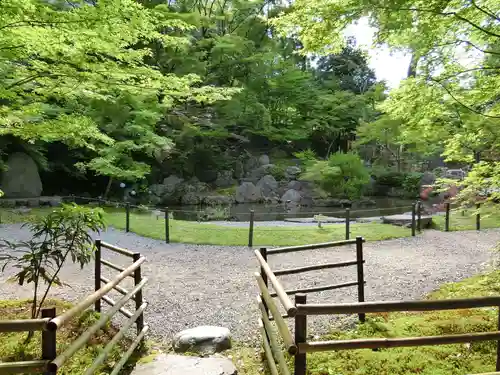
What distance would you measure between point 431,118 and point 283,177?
19.4m

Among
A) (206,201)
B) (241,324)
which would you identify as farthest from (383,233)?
(206,201)

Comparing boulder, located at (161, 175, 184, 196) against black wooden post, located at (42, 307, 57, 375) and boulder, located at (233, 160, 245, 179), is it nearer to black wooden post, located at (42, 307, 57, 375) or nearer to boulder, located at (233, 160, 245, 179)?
boulder, located at (233, 160, 245, 179)

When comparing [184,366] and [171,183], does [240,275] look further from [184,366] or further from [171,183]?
[171,183]

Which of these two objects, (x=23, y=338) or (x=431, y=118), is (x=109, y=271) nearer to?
(x=23, y=338)

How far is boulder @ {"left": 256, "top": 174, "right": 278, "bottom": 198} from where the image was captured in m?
23.5

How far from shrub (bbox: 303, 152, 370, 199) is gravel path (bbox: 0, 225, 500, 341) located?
10207mm

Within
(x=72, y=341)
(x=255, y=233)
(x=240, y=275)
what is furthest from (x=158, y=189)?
(x=72, y=341)

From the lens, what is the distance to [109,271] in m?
7.71

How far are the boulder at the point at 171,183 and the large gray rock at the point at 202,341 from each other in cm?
1811

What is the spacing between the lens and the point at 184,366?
3.64 meters

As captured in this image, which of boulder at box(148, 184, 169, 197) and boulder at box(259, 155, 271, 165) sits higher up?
boulder at box(259, 155, 271, 165)

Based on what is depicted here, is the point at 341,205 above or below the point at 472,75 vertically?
below

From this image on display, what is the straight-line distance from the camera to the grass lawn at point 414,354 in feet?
12.1

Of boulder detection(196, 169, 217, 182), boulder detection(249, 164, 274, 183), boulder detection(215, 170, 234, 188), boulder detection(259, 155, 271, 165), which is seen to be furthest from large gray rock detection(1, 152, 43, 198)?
boulder detection(259, 155, 271, 165)
